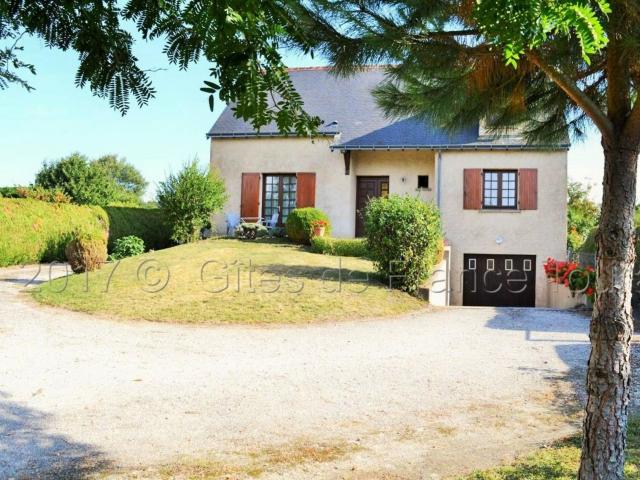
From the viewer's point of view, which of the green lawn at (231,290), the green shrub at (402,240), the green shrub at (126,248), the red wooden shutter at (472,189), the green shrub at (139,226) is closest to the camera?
the green lawn at (231,290)

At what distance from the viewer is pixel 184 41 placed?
1.71m

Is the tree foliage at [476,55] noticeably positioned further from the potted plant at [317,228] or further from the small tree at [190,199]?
the small tree at [190,199]

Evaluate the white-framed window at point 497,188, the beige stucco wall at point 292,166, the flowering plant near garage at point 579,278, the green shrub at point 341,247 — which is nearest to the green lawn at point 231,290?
the green shrub at point 341,247

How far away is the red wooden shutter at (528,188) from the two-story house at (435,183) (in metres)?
0.03

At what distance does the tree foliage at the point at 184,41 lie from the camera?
4.50ft

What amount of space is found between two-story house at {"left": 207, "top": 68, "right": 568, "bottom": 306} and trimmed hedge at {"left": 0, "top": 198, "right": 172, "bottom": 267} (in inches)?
136

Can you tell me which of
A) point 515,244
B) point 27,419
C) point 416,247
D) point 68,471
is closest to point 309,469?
point 68,471

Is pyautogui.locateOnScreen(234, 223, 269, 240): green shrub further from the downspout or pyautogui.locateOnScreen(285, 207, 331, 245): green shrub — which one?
the downspout

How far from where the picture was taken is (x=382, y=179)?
1872 centimetres

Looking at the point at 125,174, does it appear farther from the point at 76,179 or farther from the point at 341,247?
the point at 341,247

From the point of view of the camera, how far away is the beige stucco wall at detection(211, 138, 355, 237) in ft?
60.1

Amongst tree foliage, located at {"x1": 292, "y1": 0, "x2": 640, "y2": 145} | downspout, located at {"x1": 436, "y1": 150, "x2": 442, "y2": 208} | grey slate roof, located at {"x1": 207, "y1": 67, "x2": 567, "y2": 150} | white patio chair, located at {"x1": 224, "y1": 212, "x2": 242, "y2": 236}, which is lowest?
white patio chair, located at {"x1": 224, "y1": 212, "x2": 242, "y2": 236}

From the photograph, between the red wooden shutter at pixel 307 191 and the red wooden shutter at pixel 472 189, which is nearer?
the red wooden shutter at pixel 472 189

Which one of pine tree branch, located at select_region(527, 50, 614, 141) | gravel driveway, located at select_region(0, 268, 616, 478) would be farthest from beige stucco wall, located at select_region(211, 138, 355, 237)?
pine tree branch, located at select_region(527, 50, 614, 141)
